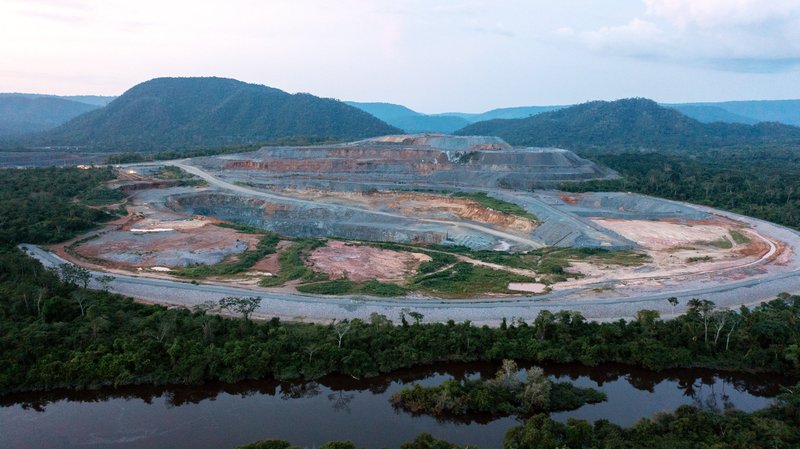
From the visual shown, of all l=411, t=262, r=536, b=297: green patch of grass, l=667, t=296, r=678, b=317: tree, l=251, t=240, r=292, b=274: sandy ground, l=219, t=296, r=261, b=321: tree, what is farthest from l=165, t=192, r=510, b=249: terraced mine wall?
l=219, t=296, r=261, b=321: tree

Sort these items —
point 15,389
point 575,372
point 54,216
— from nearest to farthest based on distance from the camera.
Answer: point 15,389 → point 575,372 → point 54,216

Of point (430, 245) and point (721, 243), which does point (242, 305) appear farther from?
point (721, 243)

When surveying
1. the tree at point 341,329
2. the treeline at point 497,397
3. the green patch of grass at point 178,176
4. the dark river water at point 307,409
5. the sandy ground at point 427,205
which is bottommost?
the dark river water at point 307,409

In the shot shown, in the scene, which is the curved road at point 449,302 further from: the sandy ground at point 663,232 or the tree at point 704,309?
the sandy ground at point 663,232

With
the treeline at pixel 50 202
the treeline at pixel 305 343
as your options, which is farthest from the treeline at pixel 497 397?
the treeline at pixel 50 202

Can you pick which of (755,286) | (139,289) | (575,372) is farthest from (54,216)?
(755,286)

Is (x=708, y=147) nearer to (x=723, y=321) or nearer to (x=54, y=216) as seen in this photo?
(x=723, y=321)
